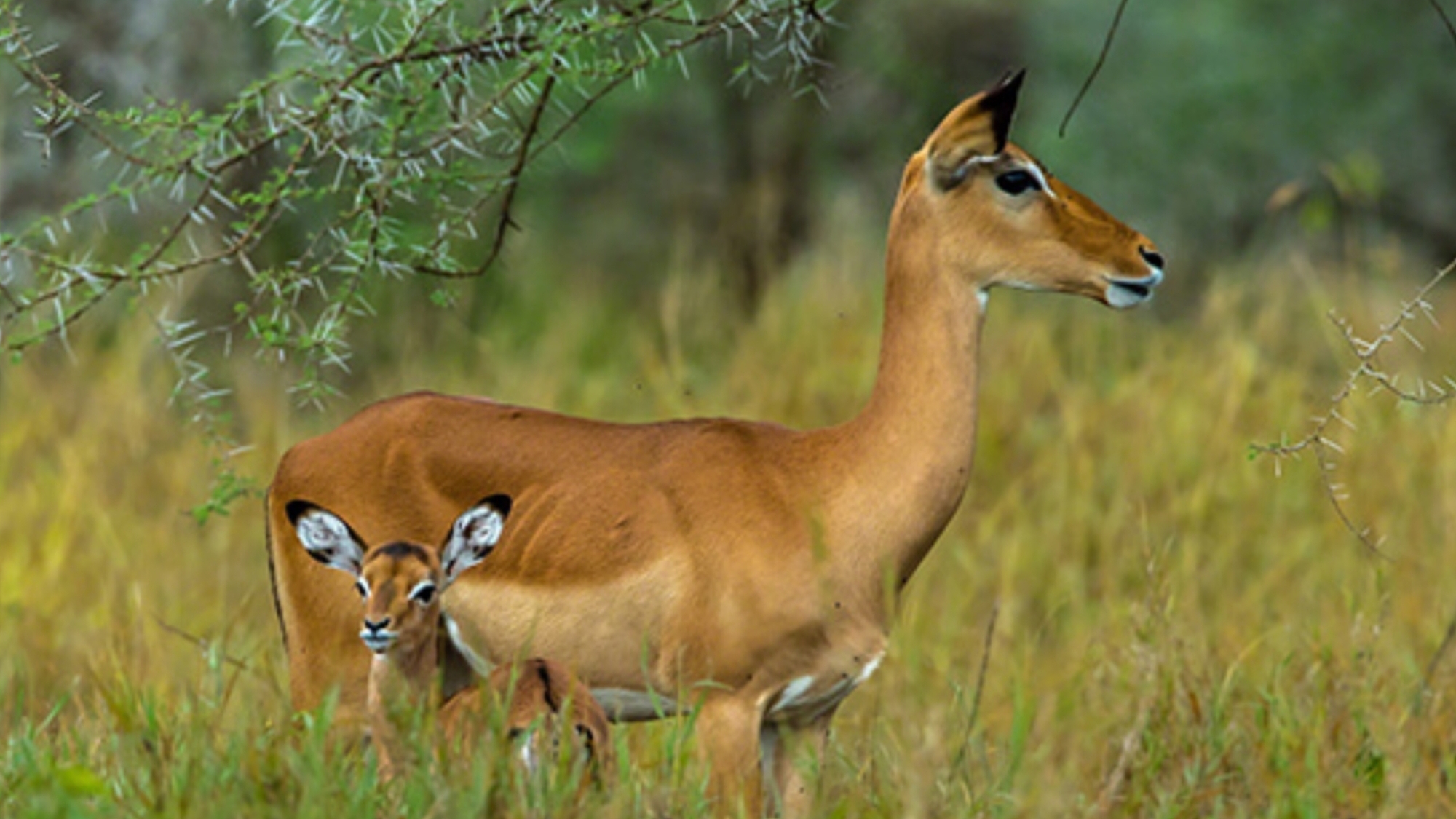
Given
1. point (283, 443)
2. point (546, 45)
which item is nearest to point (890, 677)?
point (546, 45)

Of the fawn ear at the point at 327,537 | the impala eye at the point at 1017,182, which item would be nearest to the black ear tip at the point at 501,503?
the fawn ear at the point at 327,537

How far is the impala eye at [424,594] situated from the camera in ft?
15.5

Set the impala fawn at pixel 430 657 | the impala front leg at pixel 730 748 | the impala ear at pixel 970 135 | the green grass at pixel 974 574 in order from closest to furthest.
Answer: the impala fawn at pixel 430 657, the green grass at pixel 974 574, the impala front leg at pixel 730 748, the impala ear at pixel 970 135

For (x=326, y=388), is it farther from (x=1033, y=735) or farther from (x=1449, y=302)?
(x=1449, y=302)

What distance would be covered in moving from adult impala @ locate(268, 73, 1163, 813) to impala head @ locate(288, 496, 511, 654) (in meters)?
0.21

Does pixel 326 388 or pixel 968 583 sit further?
pixel 968 583

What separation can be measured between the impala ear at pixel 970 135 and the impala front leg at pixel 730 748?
1.22 m

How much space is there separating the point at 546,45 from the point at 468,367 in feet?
18.6

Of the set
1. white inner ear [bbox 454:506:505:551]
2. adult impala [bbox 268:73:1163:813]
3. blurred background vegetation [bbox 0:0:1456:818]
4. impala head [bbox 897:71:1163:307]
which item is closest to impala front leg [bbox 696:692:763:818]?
adult impala [bbox 268:73:1163:813]

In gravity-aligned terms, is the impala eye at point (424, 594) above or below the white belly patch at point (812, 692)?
above

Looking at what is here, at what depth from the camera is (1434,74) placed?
15258 mm

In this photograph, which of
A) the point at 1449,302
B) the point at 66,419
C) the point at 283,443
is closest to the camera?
the point at 283,443

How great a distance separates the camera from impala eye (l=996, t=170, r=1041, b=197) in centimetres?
503

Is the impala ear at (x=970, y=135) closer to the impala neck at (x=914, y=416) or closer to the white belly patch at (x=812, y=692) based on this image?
the impala neck at (x=914, y=416)
